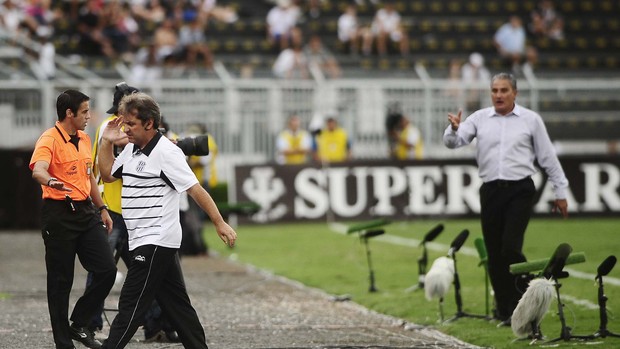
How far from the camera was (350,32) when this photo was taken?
3244cm

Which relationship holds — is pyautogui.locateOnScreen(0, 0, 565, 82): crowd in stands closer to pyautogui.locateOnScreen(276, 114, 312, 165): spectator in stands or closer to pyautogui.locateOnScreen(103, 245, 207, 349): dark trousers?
pyautogui.locateOnScreen(276, 114, 312, 165): spectator in stands

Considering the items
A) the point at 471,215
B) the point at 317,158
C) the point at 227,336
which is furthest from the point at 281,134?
the point at 227,336

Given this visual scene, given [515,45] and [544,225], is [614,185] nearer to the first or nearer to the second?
[544,225]

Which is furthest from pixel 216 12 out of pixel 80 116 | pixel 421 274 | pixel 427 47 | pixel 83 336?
pixel 83 336

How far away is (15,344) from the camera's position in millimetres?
10039

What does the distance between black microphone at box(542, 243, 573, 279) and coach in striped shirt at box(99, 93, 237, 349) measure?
272 cm

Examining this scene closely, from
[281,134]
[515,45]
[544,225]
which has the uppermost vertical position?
[515,45]

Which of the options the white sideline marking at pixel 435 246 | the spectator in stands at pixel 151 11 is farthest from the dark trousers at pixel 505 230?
the spectator in stands at pixel 151 11

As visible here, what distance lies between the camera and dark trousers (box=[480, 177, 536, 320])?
10.9m

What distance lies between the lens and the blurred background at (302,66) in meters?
25.6

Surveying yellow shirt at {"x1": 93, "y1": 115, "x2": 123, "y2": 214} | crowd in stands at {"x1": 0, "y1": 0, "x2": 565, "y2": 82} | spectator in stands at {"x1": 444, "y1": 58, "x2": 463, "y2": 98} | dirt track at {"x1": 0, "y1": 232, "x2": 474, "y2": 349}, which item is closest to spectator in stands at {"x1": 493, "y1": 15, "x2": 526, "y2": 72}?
crowd in stands at {"x1": 0, "y1": 0, "x2": 565, "y2": 82}

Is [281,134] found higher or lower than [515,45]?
lower

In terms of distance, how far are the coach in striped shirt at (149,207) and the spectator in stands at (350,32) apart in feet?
80.1

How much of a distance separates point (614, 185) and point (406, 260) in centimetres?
919
